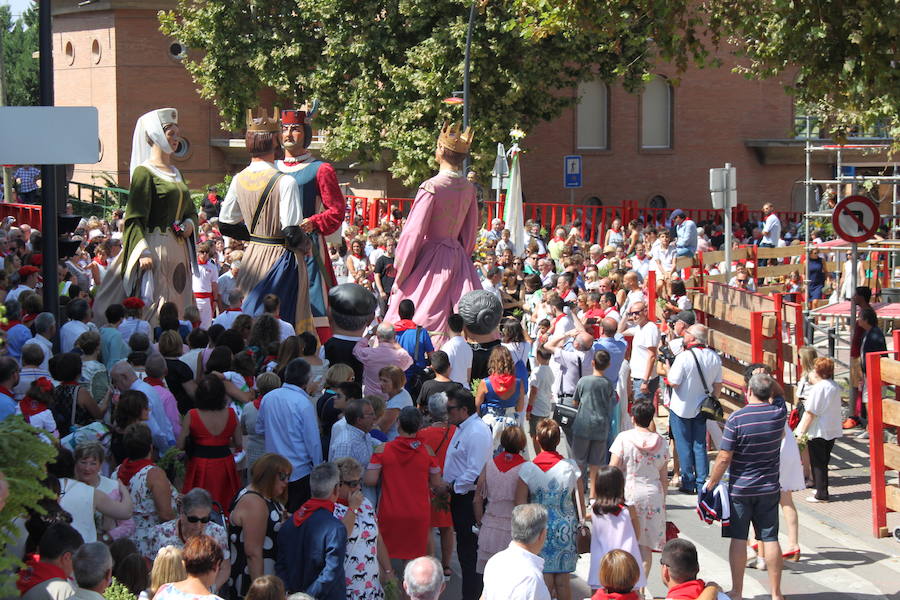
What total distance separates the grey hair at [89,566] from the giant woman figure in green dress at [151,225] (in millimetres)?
6454

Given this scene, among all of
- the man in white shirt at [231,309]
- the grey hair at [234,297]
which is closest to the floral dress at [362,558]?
the man in white shirt at [231,309]

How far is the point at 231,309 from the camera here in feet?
35.9

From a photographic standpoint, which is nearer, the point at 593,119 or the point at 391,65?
the point at 391,65

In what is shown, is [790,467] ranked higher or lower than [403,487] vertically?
lower

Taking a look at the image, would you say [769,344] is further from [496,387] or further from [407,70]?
[407,70]

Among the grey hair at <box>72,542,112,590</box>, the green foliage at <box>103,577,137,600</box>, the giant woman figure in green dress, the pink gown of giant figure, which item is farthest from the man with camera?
the grey hair at <box>72,542,112,590</box>

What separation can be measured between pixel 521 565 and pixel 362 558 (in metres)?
0.94

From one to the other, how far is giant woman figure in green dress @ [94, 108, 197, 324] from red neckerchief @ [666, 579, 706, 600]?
→ 6.97 metres

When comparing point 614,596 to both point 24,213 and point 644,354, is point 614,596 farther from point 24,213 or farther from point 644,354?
point 24,213

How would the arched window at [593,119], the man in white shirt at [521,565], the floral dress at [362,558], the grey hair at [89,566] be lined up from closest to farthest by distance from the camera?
1. the grey hair at [89,566]
2. the man in white shirt at [521,565]
3. the floral dress at [362,558]
4. the arched window at [593,119]

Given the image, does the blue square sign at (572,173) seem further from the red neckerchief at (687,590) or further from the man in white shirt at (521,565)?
the red neckerchief at (687,590)

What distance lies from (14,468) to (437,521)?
425cm

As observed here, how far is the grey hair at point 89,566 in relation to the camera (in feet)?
17.3

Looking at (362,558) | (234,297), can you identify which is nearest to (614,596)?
(362,558)
